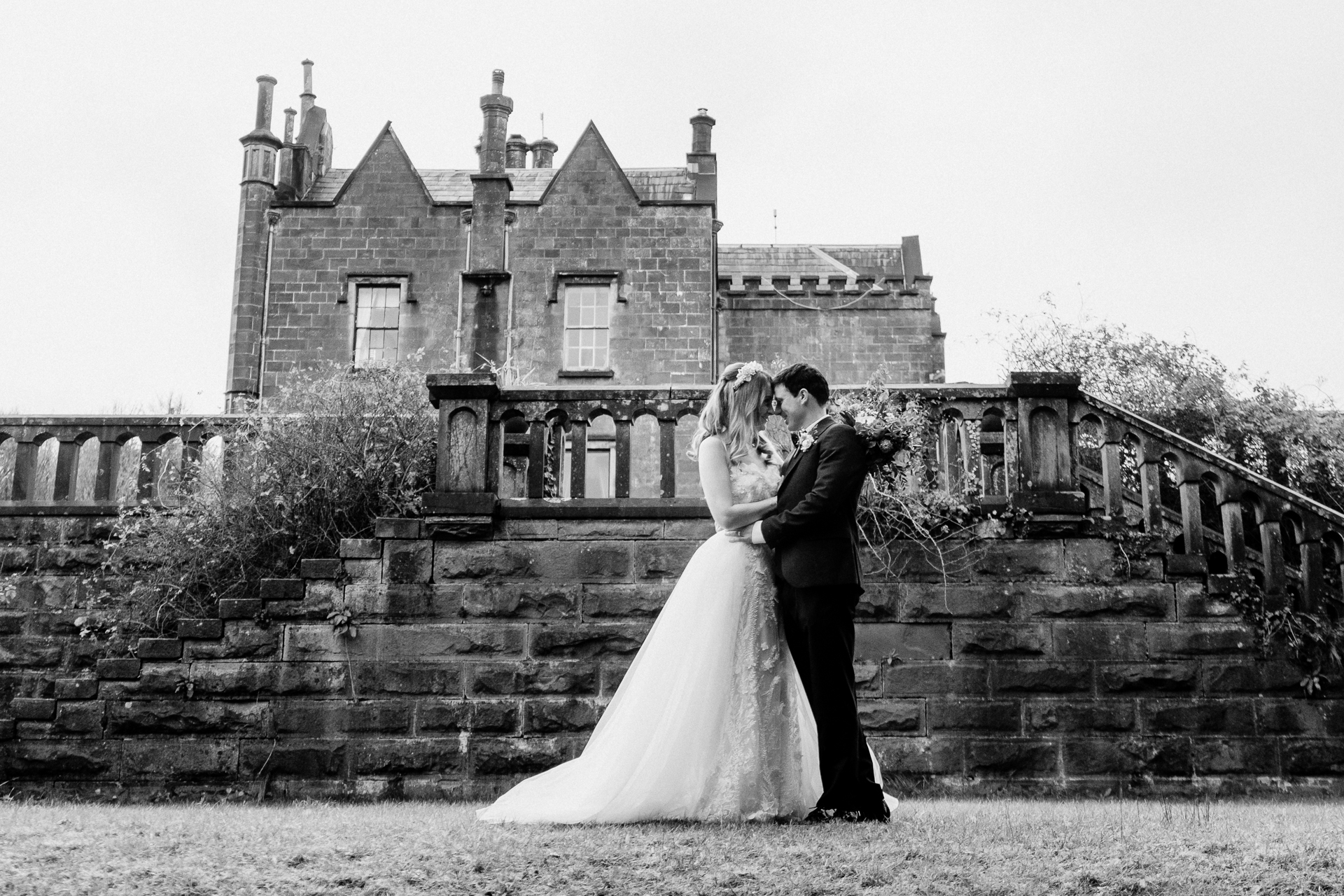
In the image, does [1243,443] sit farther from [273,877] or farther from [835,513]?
[273,877]

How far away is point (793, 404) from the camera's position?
595cm

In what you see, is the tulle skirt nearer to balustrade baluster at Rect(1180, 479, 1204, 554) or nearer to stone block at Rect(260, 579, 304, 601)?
stone block at Rect(260, 579, 304, 601)

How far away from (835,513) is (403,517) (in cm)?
422

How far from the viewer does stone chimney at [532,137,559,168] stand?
30.9 meters

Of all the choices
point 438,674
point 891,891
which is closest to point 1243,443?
point 438,674

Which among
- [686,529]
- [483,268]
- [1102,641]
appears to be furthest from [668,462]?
[483,268]

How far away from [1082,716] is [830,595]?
3.54 metres

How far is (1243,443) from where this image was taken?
10906 mm

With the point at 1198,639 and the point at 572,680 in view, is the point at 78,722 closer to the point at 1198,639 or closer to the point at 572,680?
the point at 572,680

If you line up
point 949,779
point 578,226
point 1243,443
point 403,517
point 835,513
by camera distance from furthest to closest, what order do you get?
point 578,226 < point 1243,443 < point 403,517 < point 949,779 < point 835,513

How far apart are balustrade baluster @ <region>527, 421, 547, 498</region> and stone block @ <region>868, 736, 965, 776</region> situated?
9.69 feet

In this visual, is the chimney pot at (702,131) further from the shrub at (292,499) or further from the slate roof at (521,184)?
the shrub at (292,499)

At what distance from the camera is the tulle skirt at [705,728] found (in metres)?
5.70

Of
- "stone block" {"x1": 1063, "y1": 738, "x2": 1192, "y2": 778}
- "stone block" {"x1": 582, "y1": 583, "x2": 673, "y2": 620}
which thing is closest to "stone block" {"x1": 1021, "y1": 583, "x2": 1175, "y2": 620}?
"stone block" {"x1": 1063, "y1": 738, "x2": 1192, "y2": 778}
